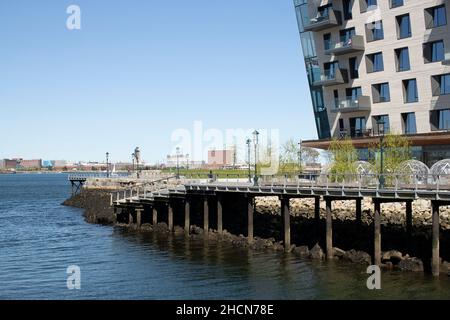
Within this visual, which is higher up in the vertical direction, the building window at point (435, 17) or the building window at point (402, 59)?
the building window at point (435, 17)

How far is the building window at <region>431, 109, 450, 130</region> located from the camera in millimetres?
52866

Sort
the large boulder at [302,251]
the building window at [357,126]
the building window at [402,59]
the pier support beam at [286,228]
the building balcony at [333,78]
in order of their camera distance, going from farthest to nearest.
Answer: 1. the building balcony at [333,78]
2. the building window at [357,126]
3. the building window at [402,59]
4. the pier support beam at [286,228]
5. the large boulder at [302,251]

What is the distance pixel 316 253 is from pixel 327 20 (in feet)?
105

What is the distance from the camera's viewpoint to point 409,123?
55.9 m

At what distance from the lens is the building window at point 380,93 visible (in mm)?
57750

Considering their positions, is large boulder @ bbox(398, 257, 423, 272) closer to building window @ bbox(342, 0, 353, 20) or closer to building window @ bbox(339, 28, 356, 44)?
building window @ bbox(339, 28, 356, 44)

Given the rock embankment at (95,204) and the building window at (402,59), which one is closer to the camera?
the building window at (402,59)

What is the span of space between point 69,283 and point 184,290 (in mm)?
6264

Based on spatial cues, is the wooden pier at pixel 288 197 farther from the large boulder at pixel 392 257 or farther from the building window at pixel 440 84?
the building window at pixel 440 84

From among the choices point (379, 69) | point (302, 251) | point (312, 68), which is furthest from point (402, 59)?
point (302, 251)

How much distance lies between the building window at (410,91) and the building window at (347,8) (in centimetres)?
940

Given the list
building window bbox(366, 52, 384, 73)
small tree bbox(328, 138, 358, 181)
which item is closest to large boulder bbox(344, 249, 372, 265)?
small tree bbox(328, 138, 358, 181)

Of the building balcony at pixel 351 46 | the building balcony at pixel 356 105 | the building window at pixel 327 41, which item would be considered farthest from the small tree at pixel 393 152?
the building window at pixel 327 41
